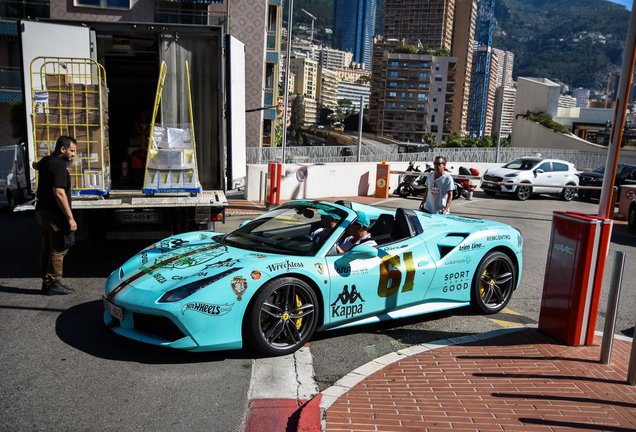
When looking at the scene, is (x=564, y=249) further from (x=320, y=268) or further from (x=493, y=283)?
(x=320, y=268)

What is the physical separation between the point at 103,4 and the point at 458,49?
177 m

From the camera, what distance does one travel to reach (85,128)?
7.35 m

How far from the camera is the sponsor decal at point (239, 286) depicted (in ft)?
15.1

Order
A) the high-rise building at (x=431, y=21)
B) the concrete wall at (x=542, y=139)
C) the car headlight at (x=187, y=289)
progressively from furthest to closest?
the high-rise building at (x=431, y=21) < the concrete wall at (x=542, y=139) < the car headlight at (x=187, y=289)

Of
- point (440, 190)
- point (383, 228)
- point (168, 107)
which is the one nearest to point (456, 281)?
point (383, 228)

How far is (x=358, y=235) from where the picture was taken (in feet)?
18.4

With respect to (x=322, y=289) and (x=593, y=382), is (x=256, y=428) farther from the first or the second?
(x=593, y=382)

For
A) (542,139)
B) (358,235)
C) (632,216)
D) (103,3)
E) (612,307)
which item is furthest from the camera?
(542,139)

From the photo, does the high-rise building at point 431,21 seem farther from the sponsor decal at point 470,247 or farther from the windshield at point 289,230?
the windshield at point 289,230

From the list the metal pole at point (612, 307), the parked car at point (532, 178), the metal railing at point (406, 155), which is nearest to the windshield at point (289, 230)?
the metal pole at point (612, 307)

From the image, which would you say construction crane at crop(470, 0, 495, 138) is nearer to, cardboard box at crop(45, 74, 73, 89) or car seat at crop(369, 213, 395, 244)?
cardboard box at crop(45, 74, 73, 89)

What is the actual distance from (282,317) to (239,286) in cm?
50

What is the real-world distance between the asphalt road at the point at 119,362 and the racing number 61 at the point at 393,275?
1.60ft

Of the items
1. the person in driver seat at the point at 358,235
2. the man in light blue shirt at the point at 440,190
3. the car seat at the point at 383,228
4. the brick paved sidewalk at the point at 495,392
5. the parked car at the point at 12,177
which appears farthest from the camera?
the parked car at the point at 12,177
